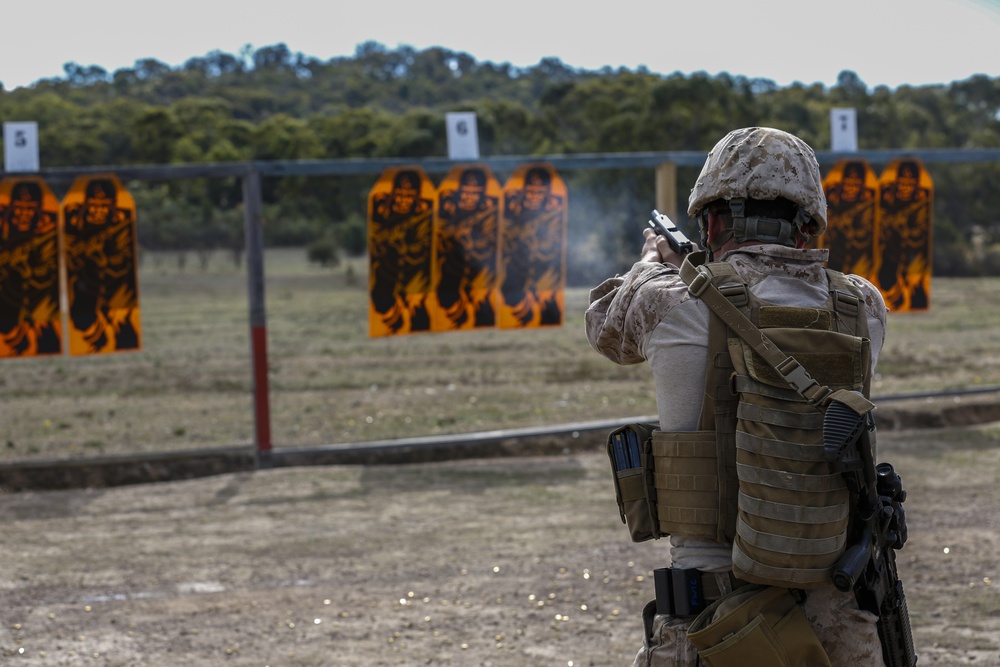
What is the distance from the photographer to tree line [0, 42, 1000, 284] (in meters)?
25.6

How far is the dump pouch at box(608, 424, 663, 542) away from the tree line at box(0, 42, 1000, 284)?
1493cm

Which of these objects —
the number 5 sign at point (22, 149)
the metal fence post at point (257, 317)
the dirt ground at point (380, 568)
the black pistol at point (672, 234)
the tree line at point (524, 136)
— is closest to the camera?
the black pistol at point (672, 234)

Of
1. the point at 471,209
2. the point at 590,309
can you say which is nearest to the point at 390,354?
the point at 471,209

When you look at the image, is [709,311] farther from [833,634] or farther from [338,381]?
[338,381]

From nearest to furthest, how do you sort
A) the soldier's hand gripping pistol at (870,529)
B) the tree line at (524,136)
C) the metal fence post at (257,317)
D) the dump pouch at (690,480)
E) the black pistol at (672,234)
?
the soldier's hand gripping pistol at (870,529)
the dump pouch at (690,480)
the black pistol at (672,234)
the metal fence post at (257,317)
the tree line at (524,136)

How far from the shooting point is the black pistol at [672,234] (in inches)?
110

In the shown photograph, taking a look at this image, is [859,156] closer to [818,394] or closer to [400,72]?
[818,394]

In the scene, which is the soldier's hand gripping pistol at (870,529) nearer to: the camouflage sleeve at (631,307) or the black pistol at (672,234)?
the camouflage sleeve at (631,307)

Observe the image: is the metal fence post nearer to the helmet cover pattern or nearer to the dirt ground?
the dirt ground

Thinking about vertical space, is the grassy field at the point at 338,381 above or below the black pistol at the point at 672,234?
below

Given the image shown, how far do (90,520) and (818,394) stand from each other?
17.0 ft

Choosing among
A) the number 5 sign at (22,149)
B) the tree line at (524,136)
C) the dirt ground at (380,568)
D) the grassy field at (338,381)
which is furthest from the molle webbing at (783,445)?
the tree line at (524,136)

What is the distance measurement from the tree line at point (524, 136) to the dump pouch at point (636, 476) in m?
14.9

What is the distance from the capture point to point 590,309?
2.66 meters
